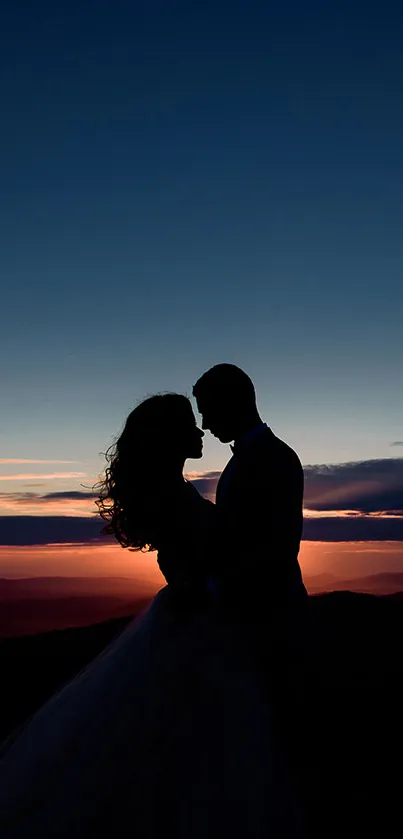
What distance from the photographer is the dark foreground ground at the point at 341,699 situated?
369 cm

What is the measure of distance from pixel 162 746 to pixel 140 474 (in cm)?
167

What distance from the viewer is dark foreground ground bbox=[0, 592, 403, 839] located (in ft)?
12.1

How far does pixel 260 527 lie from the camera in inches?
150

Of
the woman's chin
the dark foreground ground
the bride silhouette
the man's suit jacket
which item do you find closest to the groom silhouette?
the man's suit jacket

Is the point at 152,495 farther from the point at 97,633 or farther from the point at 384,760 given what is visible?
the point at 97,633

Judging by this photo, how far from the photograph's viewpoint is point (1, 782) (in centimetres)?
371

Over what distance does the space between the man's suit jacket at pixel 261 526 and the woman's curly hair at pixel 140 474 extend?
70cm

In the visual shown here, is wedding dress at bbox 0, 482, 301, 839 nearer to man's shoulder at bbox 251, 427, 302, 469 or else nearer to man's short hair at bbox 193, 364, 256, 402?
man's shoulder at bbox 251, 427, 302, 469

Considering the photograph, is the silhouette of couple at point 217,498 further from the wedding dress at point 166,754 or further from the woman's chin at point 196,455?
the wedding dress at point 166,754

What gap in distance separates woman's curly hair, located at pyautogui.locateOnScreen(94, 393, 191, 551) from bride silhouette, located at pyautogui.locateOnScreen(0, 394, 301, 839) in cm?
43

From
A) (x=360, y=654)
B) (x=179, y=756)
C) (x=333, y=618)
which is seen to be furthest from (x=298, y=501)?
(x=333, y=618)

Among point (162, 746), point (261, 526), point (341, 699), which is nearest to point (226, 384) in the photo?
point (261, 526)

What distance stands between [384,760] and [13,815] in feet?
13.4

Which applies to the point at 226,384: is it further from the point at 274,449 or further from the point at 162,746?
the point at 162,746
